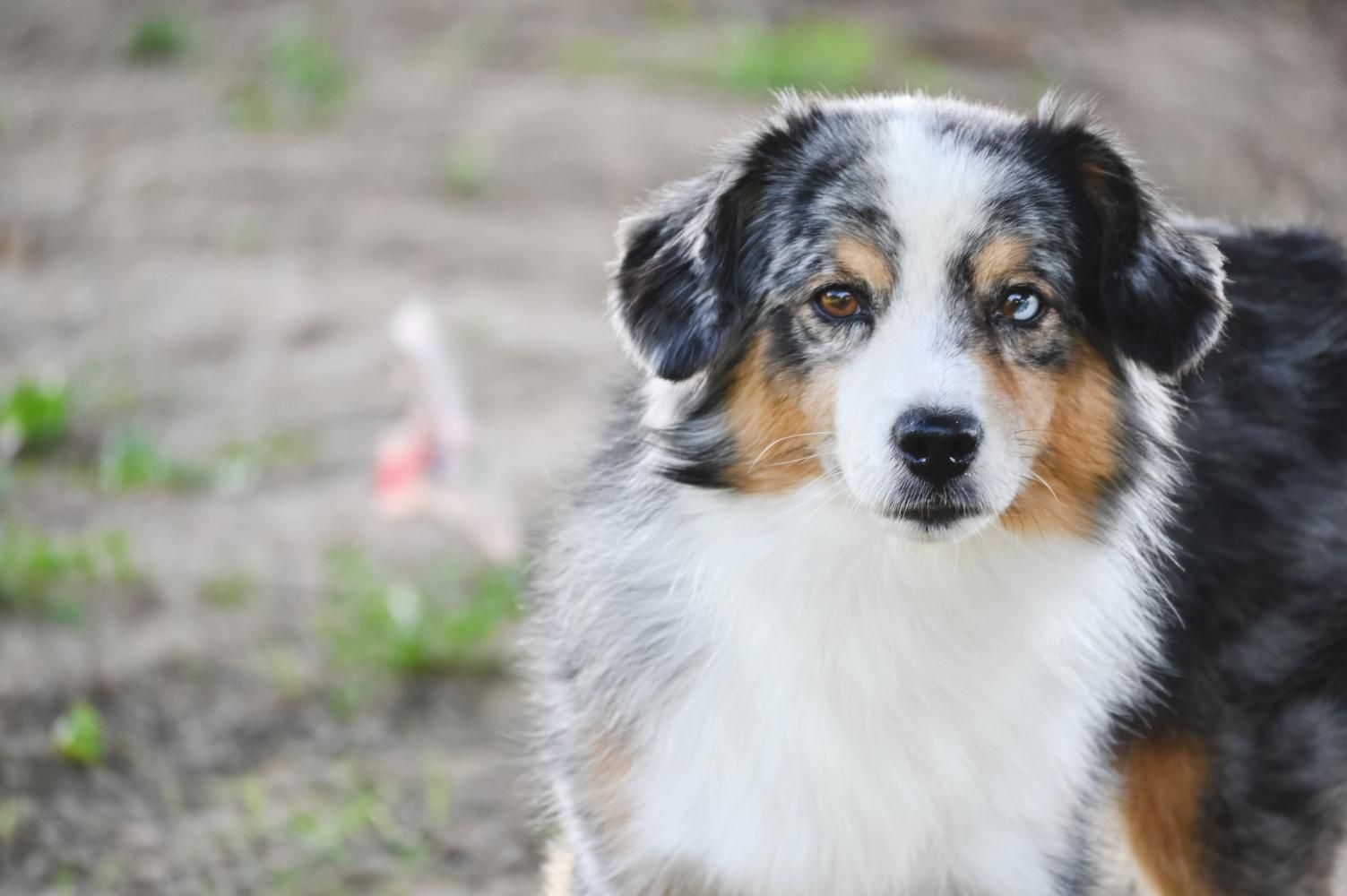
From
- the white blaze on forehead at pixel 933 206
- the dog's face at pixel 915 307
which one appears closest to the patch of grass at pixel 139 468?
the dog's face at pixel 915 307

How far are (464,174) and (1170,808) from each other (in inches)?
226

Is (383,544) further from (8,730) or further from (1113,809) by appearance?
(1113,809)

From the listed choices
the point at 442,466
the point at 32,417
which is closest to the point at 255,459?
the point at 32,417

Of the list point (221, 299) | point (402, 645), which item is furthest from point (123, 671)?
point (221, 299)

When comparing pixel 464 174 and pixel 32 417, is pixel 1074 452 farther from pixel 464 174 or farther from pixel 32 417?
pixel 464 174

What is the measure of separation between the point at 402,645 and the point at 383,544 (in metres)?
0.77

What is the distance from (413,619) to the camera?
5172 mm

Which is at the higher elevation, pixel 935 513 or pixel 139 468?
pixel 935 513

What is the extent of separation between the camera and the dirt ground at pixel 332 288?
4434mm

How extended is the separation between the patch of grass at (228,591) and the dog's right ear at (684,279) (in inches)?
103

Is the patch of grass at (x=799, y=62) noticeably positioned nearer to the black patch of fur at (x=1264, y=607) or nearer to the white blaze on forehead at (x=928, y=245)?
the black patch of fur at (x=1264, y=607)

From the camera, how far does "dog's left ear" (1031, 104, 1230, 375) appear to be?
9.94 feet

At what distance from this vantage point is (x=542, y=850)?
4305 millimetres

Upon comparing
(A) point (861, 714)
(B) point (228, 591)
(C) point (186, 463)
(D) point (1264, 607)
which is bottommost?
(B) point (228, 591)
